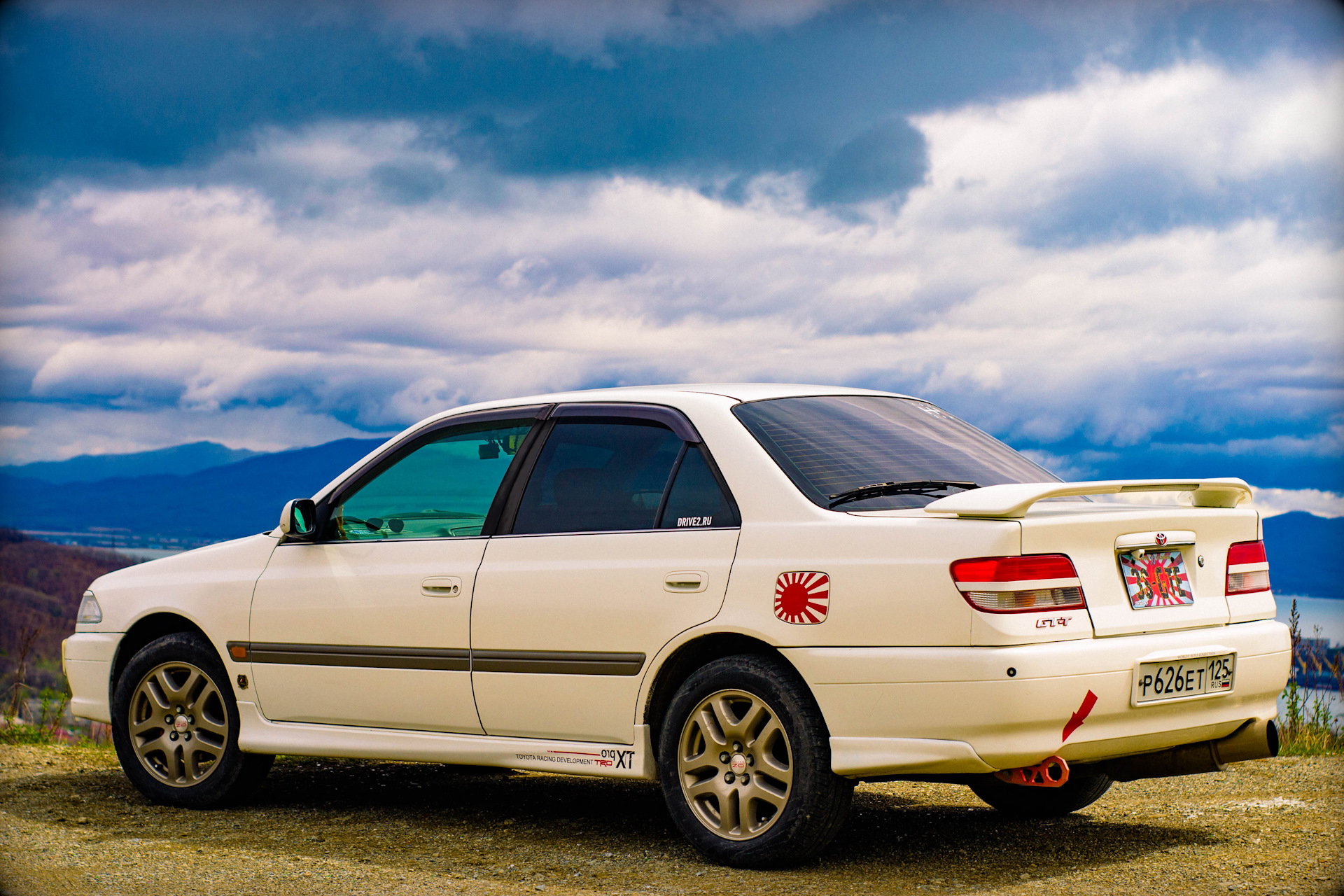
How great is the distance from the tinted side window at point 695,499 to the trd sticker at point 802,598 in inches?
14.2

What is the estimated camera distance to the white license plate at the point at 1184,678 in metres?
4.64

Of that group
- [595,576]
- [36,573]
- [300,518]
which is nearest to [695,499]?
[595,576]

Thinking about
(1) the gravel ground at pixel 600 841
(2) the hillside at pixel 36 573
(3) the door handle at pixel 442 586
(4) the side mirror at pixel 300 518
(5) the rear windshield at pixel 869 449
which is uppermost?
(5) the rear windshield at pixel 869 449

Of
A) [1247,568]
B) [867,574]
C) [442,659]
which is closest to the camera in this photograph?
[867,574]

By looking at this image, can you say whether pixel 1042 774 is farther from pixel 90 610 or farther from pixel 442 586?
pixel 90 610

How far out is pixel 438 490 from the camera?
613 centimetres

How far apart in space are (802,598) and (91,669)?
4293 mm

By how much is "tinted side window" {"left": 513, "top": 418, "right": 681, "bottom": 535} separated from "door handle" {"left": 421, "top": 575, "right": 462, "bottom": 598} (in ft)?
1.15

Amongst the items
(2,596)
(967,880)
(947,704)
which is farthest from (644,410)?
(2,596)

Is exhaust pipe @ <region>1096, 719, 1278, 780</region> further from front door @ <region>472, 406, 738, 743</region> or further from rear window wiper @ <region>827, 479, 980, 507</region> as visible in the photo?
front door @ <region>472, 406, 738, 743</region>

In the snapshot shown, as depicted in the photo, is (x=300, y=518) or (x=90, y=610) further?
(x=90, y=610)

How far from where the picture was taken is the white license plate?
15.2 ft

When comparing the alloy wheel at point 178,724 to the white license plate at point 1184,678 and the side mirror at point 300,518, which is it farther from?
the white license plate at point 1184,678

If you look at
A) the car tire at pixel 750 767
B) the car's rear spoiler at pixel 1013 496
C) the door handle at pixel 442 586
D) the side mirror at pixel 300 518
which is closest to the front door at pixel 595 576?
the door handle at pixel 442 586
